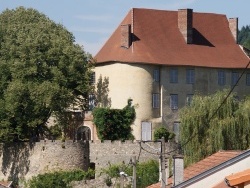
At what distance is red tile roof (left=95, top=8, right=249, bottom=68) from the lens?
8075cm

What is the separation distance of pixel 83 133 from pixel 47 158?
753 cm

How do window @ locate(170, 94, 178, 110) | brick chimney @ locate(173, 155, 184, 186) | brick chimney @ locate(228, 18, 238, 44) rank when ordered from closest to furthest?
brick chimney @ locate(173, 155, 184, 186) → window @ locate(170, 94, 178, 110) → brick chimney @ locate(228, 18, 238, 44)

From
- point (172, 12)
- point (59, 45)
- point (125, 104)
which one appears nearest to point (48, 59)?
point (59, 45)

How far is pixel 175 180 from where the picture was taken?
3588 centimetres

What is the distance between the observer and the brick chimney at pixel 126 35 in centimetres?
8050

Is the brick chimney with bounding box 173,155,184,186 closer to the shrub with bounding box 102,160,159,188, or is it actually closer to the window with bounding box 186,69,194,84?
the shrub with bounding box 102,160,159,188

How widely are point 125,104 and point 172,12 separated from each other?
321 inches

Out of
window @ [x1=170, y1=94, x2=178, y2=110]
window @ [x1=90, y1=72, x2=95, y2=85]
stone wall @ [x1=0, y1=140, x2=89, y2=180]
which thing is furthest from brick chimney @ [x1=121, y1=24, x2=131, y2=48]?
stone wall @ [x1=0, y1=140, x2=89, y2=180]

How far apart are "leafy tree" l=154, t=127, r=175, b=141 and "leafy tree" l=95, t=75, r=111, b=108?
455 centimetres

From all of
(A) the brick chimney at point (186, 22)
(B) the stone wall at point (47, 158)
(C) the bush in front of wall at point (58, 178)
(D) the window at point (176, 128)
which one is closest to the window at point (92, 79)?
(D) the window at point (176, 128)

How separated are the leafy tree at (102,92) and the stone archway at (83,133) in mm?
1744

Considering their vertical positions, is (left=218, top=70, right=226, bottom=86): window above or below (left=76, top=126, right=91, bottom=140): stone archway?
above

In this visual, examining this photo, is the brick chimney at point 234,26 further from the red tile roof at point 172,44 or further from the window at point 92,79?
the window at point 92,79

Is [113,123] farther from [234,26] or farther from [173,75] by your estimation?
[234,26]
